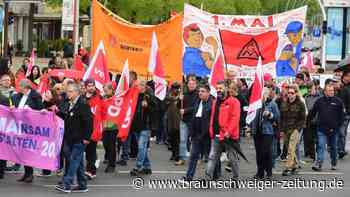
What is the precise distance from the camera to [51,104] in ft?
41.8

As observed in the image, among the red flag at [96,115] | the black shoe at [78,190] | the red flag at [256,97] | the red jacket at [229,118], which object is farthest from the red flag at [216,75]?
the black shoe at [78,190]

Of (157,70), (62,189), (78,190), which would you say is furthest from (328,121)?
(62,189)

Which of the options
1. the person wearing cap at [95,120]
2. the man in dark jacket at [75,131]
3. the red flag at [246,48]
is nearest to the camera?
the man in dark jacket at [75,131]

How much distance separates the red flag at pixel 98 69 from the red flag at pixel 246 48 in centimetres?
411

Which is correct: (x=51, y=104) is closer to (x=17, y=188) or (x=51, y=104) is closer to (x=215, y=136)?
(x=17, y=188)

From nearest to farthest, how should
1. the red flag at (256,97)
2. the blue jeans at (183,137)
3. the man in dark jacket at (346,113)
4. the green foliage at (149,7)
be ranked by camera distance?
1. the red flag at (256,97)
2. the blue jeans at (183,137)
3. the man in dark jacket at (346,113)
4. the green foliage at (149,7)

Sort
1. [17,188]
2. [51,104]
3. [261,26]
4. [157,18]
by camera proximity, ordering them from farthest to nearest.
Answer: [157,18], [261,26], [51,104], [17,188]

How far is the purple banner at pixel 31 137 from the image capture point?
37.7 ft

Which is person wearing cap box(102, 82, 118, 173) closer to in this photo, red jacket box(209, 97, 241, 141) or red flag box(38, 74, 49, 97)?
red flag box(38, 74, 49, 97)

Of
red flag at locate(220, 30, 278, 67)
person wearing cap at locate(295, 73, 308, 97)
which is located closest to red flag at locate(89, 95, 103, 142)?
red flag at locate(220, 30, 278, 67)

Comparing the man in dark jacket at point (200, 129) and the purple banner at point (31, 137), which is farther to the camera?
the man in dark jacket at point (200, 129)

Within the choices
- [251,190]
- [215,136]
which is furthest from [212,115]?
[251,190]

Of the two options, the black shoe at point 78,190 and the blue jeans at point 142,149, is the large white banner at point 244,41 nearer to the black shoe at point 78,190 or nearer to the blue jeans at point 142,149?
the blue jeans at point 142,149

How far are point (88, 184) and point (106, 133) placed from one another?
1.38m
